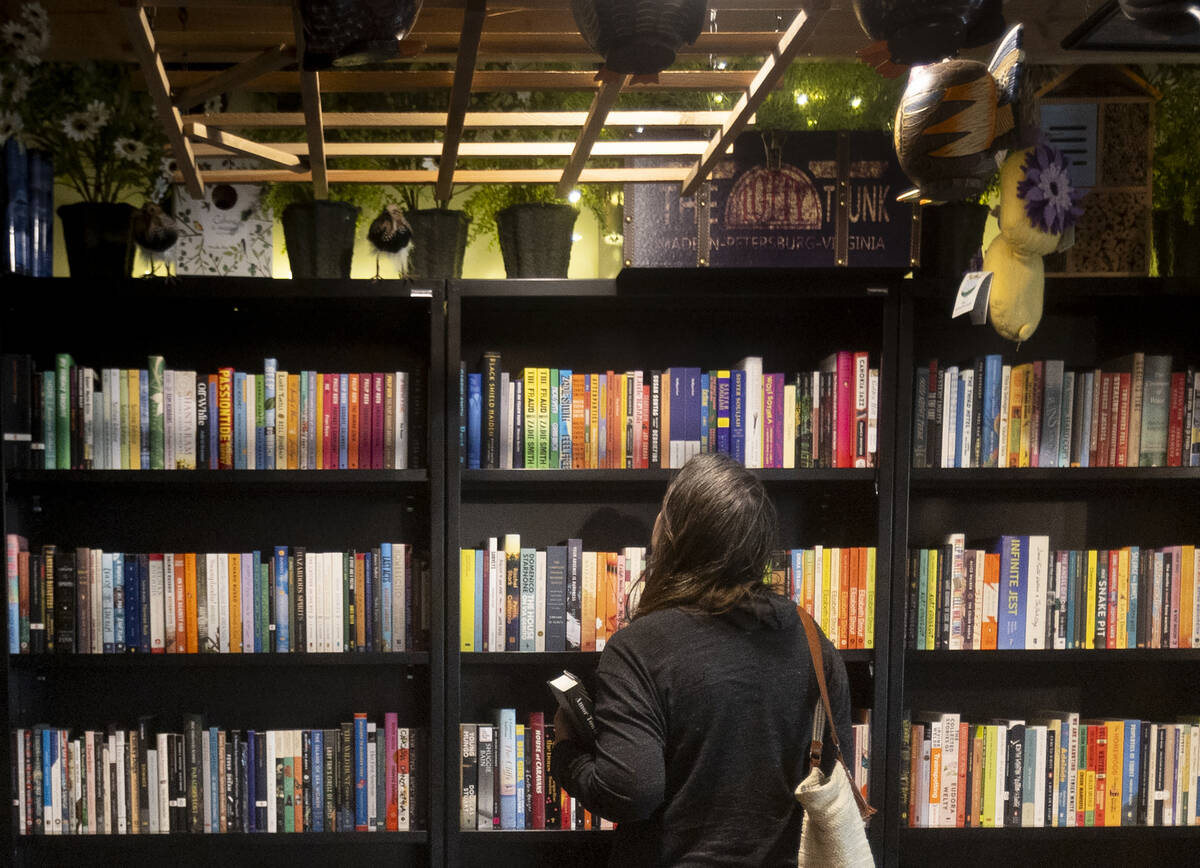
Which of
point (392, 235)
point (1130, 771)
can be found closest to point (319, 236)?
point (392, 235)

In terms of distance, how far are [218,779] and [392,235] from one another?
4.32 ft

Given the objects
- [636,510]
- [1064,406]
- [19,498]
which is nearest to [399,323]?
[636,510]

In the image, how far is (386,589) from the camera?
2.30 meters

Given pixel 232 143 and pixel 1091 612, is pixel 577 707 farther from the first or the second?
pixel 1091 612

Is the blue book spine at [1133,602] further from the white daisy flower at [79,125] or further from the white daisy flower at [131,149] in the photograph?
the white daisy flower at [79,125]

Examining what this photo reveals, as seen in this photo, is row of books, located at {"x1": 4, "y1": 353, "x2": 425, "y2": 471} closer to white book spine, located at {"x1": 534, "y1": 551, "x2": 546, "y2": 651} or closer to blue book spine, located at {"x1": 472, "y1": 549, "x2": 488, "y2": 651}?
blue book spine, located at {"x1": 472, "y1": 549, "x2": 488, "y2": 651}

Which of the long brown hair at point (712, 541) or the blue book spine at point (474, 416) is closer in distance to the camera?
the long brown hair at point (712, 541)

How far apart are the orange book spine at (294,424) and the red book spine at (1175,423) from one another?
81.0 inches

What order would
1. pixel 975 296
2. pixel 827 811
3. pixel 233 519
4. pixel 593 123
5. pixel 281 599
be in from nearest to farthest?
pixel 827 811, pixel 593 123, pixel 975 296, pixel 281 599, pixel 233 519

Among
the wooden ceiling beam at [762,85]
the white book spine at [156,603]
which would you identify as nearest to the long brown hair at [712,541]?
the wooden ceiling beam at [762,85]

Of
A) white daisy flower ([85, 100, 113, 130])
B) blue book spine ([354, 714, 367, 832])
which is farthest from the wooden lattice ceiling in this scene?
blue book spine ([354, 714, 367, 832])

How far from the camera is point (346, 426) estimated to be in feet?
7.54

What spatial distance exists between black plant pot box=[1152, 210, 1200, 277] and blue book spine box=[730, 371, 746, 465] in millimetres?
1020

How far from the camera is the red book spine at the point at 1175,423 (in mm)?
2336
